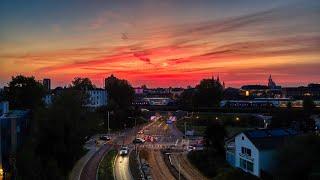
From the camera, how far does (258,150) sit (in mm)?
28359

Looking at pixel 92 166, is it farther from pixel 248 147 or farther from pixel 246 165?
pixel 248 147

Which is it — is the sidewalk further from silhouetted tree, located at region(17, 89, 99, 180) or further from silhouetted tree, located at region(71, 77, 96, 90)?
silhouetted tree, located at region(71, 77, 96, 90)

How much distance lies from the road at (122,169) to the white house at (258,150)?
7825mm

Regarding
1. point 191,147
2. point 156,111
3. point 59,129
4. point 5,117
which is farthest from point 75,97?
point 156,111

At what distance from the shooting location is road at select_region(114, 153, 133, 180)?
2947 cm

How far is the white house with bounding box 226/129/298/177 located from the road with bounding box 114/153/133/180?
782 centimetres

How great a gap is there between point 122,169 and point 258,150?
1009 centimetres

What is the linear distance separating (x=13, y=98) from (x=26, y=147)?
2442cm

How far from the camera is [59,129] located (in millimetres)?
32531

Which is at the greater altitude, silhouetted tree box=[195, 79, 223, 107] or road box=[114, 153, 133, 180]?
silhouetted tree box=[195, 79, 223, 107]

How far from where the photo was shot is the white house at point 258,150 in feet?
92.8

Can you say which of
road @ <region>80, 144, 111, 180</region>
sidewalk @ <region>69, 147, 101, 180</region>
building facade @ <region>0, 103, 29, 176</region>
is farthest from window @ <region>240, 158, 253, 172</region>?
building facade @ <region>0, 103, 29, 176</region>

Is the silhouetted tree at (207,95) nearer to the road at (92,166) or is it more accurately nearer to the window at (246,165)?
the road at (92,166)

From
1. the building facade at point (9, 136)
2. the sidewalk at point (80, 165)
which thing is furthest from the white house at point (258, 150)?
the building facade at point (9, 136)
